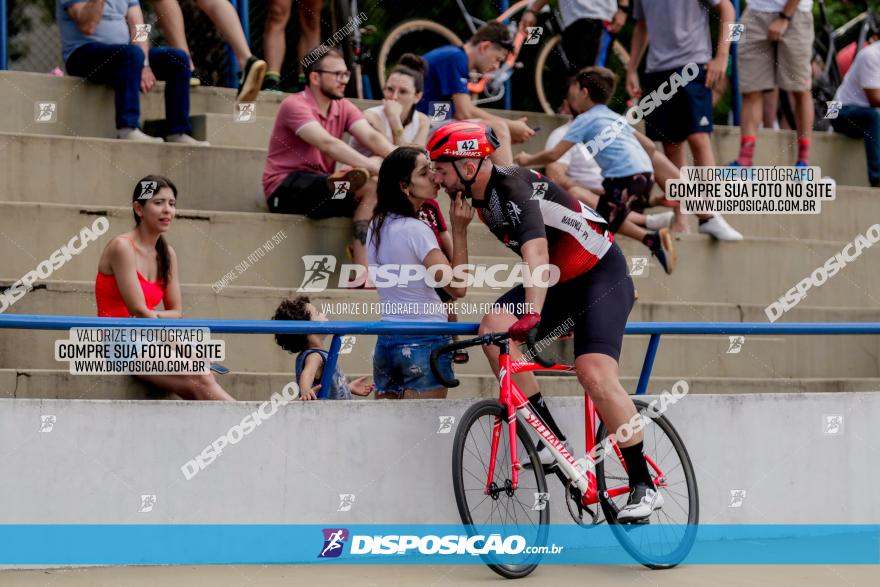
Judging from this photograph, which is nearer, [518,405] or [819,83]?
[518,405]

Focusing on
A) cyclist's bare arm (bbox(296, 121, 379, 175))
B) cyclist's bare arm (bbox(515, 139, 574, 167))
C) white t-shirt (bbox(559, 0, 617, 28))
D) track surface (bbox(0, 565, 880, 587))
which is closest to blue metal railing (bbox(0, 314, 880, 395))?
track surface (bbox(0, 565, 880, 587))

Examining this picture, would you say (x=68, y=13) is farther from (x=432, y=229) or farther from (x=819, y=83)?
(x=819, y=83)

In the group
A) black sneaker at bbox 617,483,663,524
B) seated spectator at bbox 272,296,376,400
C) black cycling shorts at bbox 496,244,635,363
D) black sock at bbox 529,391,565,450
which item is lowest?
black sneaker at bbox 617,483,663,524

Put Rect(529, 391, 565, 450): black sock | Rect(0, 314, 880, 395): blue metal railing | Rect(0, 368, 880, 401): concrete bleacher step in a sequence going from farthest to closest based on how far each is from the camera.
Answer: Rect(0, 368, 880, 401): concrete bleacher step
Rect(529, 391, 565, 450): black sock
Rect(0, 314, 880, 395): blue metal railing

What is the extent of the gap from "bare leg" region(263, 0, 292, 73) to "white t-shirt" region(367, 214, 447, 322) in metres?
4.68

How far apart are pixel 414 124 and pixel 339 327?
3.97 meters

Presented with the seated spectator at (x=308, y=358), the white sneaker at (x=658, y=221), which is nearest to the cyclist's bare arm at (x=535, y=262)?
the seated spectator at (x=308, y=358)

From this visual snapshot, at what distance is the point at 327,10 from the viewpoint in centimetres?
1325

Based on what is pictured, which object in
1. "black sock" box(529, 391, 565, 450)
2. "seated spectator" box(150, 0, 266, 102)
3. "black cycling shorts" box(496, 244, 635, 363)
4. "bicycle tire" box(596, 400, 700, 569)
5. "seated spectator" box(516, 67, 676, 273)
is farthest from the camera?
"seated spectator" box(150, 0, 266, 102)

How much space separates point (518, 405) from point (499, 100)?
7.02 m

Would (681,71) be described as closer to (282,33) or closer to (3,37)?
(282,33)

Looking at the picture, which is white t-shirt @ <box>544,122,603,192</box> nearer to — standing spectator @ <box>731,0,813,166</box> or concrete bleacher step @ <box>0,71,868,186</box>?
concrete bleacher step @ <box>0,71,868,186</box>

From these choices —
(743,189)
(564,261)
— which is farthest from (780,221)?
(564,261)

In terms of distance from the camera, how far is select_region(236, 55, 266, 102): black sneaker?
1047cm
